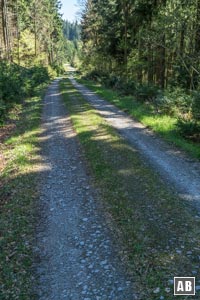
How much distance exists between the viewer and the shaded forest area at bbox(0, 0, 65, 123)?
2209cm

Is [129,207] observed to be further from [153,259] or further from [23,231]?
[23,231]

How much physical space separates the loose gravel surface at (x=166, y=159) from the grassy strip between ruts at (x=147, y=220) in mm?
379

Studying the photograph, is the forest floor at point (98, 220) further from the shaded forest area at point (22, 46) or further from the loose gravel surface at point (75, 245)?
the shaded forest area at point (22, 46)

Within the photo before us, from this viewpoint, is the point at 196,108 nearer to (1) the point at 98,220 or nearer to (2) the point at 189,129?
(2) the point at 189,129

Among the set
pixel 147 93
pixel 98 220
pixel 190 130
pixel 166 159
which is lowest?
pixel 98 220

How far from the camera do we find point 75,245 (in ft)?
19.9

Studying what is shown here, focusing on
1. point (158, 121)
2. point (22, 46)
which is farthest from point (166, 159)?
point (22, 46)

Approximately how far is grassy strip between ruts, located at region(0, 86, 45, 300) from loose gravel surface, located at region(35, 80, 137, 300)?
0.23 metres

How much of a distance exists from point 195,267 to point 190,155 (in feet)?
21.5

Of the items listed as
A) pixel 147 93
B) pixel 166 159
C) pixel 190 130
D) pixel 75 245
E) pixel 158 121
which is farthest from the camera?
pixel 147 93

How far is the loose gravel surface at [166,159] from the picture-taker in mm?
8398

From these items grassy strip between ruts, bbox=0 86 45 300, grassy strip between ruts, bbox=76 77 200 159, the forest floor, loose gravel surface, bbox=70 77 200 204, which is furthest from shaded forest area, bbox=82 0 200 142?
grassy strip between ruts, bbox=0 86 45 300

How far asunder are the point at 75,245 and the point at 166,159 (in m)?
5.72

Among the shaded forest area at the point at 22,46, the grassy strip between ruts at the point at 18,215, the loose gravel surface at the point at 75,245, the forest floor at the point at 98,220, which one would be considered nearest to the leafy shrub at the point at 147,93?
the shaded forest area at the point at 22,46
